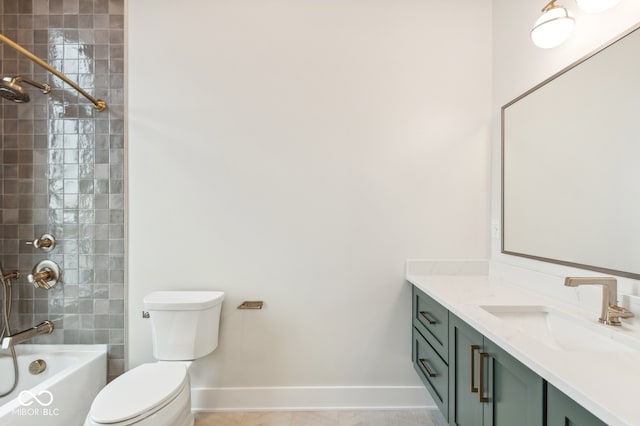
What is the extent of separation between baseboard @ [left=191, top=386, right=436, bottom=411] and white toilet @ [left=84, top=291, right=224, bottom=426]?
0.59 ft

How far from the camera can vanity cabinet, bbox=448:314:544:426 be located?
83 centimetres

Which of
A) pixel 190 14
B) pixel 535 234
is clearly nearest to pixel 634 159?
pixel 535 234

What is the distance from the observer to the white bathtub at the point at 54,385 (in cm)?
130

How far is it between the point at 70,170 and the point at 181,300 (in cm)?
109

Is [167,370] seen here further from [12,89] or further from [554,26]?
[554,26]

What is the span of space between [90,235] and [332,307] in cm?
157

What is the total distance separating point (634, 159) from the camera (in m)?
1.00

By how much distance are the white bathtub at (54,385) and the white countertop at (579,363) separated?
1.88 m

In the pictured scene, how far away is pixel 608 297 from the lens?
99 cm

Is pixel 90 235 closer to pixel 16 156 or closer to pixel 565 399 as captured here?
pixel 16 156

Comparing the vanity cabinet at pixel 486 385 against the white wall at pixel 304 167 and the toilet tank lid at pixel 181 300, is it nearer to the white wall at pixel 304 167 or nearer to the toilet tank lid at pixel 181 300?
the white wall at pixel 304 167

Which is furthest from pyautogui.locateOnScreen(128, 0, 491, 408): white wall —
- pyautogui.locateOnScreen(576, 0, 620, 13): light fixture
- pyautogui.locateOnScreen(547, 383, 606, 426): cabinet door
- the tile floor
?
pyautogui.locateOnScreen(547, 383, 606, 426): cabinet door

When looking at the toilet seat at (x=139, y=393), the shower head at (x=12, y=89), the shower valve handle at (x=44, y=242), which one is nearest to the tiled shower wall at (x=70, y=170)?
the shower valve handle at (x=44, y=242)

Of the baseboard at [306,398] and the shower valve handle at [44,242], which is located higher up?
the shower valve handle at [44,242]
